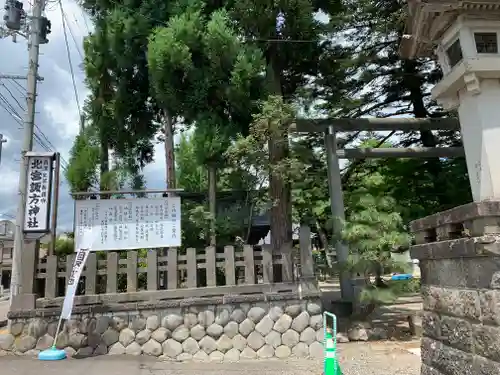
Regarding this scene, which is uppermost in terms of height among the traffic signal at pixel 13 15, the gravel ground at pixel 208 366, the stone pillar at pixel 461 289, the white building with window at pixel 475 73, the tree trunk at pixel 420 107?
the traffic signal at pixel 13 15

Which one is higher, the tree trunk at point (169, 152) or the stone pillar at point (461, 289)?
the tree trunk at point (169, 152)

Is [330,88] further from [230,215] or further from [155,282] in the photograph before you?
[155,282]

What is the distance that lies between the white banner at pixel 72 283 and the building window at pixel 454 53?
6644mm

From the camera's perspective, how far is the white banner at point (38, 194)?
7840mm

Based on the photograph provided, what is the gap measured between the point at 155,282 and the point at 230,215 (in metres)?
2.22

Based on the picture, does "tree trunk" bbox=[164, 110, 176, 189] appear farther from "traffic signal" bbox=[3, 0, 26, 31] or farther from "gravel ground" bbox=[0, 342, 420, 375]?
"traffic signal" bbox=[3, 0, 26, 31]

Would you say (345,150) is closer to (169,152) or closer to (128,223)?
(169,152)

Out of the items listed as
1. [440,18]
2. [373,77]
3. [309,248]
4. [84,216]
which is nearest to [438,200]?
[373,77]

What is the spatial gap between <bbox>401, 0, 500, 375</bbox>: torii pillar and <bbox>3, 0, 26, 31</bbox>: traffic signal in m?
9.17

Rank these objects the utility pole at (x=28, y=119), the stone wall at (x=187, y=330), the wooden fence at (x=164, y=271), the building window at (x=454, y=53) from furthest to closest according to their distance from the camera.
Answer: the utility pole at (x=28, y=119) < the wooden fence at (x=164, y=271) < the stone wall at (x=187, y=330) < the building window at (x=454, y=53)

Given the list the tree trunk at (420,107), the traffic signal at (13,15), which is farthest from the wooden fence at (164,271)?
the tree trunk at (420,107)

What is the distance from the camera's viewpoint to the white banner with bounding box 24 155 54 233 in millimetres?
7840

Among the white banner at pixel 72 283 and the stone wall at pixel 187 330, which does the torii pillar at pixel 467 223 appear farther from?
the white banner at pixel 72 283

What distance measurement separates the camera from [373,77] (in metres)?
13.2
